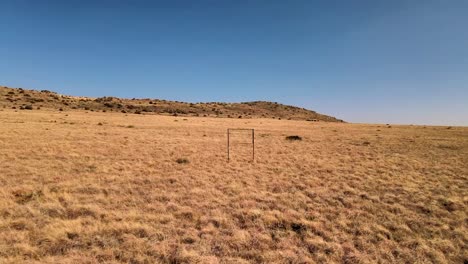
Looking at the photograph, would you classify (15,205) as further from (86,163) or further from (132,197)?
(86,163)

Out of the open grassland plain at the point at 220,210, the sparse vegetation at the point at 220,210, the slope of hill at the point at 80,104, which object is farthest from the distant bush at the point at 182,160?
the slope of hill at the point at 80,104

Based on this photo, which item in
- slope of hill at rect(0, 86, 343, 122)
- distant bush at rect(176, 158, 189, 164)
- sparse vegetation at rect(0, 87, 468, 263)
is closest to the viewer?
sparse vegetation at rect(0, 87, 468, 263)

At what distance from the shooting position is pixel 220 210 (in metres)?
12.4

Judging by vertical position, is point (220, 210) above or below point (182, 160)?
below

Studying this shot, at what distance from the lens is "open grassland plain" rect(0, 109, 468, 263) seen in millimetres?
9023

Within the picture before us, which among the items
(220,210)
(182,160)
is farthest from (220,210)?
(182,160)

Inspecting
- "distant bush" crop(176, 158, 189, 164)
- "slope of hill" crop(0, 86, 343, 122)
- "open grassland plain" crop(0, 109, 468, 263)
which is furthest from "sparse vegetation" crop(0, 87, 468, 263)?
"slope of hill" crop(0, 86, 343, 122)

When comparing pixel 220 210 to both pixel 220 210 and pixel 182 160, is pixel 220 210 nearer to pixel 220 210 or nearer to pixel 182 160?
pixel 220 210

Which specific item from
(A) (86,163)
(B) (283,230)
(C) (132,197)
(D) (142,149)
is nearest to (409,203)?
(B) (283,230)

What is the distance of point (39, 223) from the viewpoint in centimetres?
1034

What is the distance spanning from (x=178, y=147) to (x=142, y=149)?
3421 millimetres

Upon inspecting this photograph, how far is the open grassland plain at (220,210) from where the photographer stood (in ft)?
29.6

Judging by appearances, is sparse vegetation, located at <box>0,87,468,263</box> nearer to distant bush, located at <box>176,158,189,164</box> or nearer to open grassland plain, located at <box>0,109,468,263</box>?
open grassland plain, located at <box>0,109,468,263</box>

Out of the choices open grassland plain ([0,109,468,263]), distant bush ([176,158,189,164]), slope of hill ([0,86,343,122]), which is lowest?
open grassland plain ([0,109,468,263])
